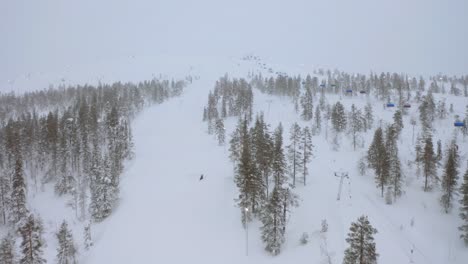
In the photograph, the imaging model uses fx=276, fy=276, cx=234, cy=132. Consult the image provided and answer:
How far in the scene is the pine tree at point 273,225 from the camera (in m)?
37.1

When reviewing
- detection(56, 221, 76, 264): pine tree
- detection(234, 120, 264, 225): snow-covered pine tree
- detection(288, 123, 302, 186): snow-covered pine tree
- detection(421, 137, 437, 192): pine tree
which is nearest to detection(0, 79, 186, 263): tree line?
detection(56, 221, 76, 264): pine tree

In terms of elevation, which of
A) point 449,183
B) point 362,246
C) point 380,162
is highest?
point 380,162

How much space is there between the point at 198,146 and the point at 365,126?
52200 mm

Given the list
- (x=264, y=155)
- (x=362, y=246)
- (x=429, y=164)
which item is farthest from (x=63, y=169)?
(x=429, y=164)

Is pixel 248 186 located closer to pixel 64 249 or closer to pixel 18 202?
pixel 64 249

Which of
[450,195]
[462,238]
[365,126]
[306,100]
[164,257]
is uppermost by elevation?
[306,100]

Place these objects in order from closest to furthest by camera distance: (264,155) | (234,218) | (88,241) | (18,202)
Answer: (88,241), (234,218), (18,202), (264,155)

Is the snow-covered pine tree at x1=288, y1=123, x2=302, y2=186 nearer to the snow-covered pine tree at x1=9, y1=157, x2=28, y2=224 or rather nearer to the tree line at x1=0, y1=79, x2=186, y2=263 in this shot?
the tree line at x1=0, y1=79, x2=186, y2=263

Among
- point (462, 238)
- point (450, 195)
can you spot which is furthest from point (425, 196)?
point (462, 238)

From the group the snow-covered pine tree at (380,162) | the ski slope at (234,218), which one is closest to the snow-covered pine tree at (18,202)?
the ski slope at (234,218)

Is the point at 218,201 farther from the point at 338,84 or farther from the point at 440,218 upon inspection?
the point at 338,84

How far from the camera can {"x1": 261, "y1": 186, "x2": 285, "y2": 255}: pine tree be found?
122ft

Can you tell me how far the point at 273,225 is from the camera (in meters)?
37.7

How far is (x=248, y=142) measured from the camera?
55.0 meters
